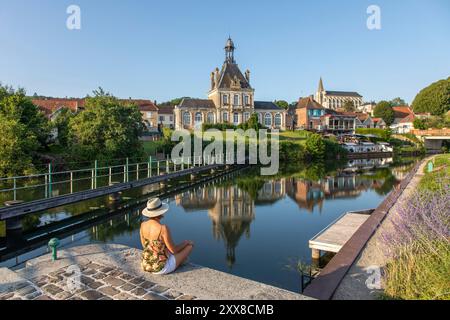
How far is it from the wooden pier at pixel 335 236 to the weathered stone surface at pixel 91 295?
539 cm

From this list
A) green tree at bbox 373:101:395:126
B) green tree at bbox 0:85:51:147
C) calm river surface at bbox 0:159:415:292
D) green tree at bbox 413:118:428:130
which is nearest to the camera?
calm river surface at bbox 0:159:415:292

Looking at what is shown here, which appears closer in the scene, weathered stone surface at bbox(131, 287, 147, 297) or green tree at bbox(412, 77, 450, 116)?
weathered stone surface at bbox(131, 287, 147, 297)

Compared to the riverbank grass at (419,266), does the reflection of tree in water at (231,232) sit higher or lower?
lower

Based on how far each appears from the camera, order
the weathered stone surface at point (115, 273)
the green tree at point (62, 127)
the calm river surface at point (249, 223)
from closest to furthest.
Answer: the weathered stone surface at point (115, 273), the calm river surface at point (249, 223), the green tree at point (62, 127)

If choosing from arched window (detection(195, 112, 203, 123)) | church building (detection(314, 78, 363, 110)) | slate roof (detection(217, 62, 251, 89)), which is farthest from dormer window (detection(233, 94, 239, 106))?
church building (detection(314, 78, 363, 110))

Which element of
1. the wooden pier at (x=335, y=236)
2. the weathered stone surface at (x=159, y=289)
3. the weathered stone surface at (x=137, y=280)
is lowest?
the wooden pier at (x=335, y=236)

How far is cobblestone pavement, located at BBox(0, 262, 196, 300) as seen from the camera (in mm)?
4336

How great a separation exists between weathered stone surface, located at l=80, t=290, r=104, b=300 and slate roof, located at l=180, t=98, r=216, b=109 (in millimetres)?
51068

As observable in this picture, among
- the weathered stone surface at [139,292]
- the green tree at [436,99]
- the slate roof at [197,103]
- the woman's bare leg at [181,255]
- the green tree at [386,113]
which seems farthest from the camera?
the green tree at [386,113]

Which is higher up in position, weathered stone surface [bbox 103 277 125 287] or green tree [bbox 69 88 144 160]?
green tree [bbox 69 88 144 160]

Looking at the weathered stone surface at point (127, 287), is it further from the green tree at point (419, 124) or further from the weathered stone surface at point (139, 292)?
the green tree at point (419, 124)

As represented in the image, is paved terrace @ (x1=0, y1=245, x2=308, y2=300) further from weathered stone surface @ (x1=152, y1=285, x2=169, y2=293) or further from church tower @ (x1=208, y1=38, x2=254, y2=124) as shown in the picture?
church tower @ (x1=208, y1=38, x2=254, y2=124)

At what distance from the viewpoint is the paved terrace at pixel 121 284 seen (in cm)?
435

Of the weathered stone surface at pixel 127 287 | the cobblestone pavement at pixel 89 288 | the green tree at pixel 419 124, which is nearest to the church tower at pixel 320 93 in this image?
the green tree at pixel 419 124
